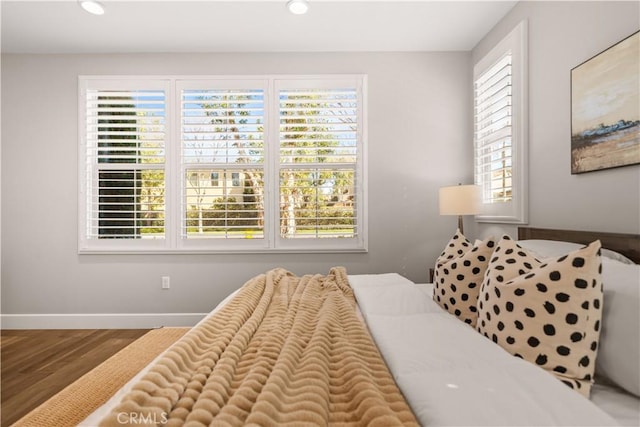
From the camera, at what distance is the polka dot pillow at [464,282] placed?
5.06 feet

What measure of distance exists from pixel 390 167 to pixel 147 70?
8.51ft

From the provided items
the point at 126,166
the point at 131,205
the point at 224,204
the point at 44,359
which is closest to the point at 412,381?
the point at 224,204

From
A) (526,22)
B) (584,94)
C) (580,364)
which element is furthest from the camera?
(526,22)

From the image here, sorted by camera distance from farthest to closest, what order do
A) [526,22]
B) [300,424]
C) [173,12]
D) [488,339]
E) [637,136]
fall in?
[173,12] < [526,22] < [637,136] < [488,339] < [300,424]

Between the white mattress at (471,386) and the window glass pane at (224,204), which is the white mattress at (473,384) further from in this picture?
the window glass pane at (224,204)

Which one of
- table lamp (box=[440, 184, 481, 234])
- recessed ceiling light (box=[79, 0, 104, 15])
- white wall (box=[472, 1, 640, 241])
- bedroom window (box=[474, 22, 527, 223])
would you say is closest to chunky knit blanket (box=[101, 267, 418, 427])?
white wall (box=[472, 1, 640, 241])

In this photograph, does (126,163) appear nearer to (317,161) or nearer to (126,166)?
(126,166)

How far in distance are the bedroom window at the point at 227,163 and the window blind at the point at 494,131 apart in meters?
1.09

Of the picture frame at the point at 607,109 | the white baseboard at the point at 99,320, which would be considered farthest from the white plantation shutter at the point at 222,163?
the picture frame at the point at 607,109

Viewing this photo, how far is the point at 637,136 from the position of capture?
60.2 inches

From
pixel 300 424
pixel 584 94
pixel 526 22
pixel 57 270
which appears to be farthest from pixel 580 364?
pixel 57 270

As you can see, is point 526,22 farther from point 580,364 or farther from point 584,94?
point 580,364

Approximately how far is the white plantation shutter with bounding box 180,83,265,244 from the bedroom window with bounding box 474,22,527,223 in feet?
6.77

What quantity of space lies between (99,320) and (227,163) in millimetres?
1985
